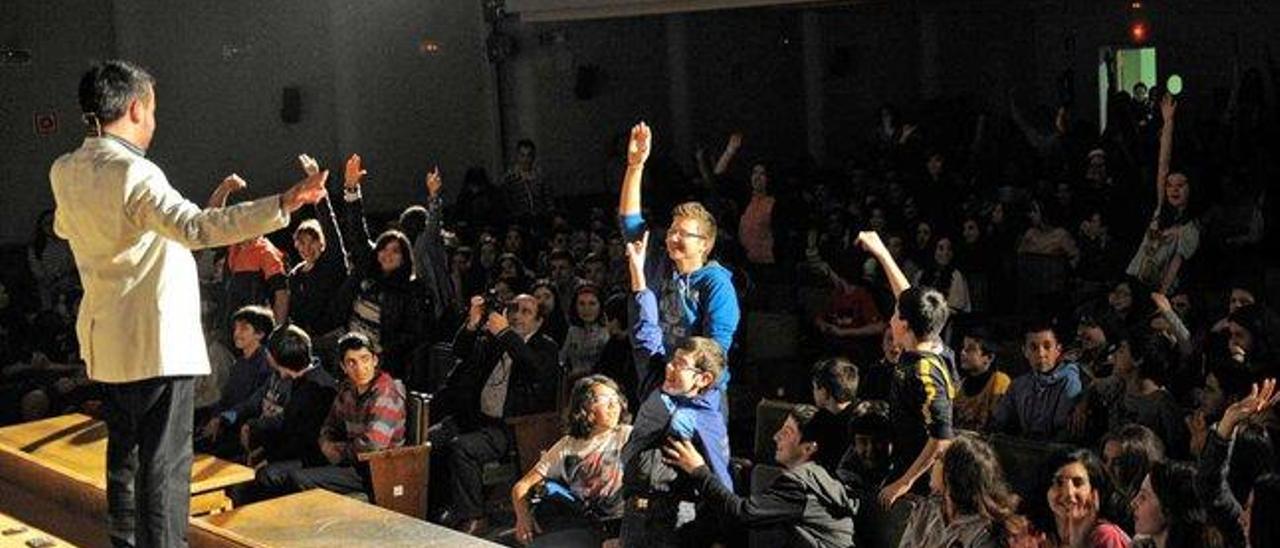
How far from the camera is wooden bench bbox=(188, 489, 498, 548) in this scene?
16.7 feet

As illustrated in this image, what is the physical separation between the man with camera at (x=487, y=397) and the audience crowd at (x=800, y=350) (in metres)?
0.01

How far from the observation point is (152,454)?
13.7ft

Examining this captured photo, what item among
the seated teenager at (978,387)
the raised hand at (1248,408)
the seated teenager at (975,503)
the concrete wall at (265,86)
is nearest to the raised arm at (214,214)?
the seated teenager at (975,503)

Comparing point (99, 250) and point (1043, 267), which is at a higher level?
point (99, 250)

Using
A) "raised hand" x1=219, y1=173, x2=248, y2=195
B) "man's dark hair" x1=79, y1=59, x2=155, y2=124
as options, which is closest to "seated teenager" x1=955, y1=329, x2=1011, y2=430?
"raised hand" x1=219, y1=173, x2=248, y2=195

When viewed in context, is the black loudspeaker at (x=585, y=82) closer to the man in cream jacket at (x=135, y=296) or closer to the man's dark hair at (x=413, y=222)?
the man's dark hair at (x=413, y=222)

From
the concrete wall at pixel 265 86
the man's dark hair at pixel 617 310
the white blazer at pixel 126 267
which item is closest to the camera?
the white blazer at pixel 126 267

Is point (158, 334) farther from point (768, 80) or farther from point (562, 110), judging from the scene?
point (768, 80)

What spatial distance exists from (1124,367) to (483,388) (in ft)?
8.71

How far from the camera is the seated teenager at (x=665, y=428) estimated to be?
571 centimetres

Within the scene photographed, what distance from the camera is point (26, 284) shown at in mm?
13680

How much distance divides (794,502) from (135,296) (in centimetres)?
224

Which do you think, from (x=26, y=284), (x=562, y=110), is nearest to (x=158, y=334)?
(x=26, y=284)

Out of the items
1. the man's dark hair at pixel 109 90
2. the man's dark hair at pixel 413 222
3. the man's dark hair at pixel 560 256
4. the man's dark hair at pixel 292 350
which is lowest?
the man's dark hair at pixel 292 350
